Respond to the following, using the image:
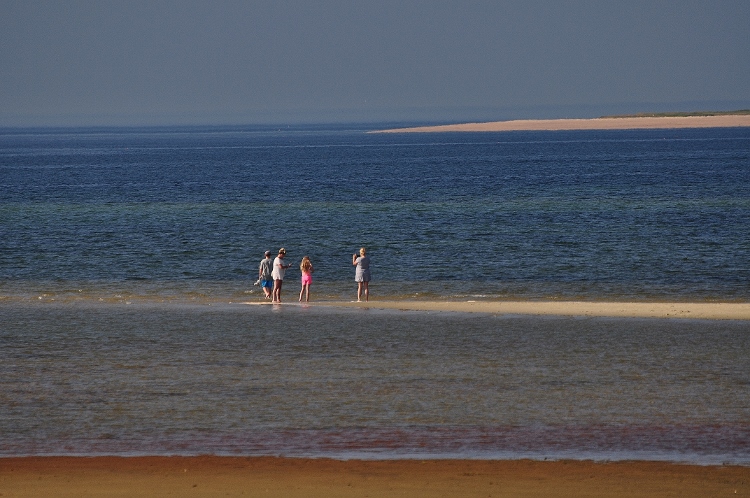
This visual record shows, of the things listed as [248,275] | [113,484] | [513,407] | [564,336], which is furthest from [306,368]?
[248,275]

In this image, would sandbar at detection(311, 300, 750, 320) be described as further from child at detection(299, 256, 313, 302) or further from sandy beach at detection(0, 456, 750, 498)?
sandy beach at detection(0, 456, 750, 498)

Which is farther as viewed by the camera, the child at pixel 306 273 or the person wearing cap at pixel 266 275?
the person wearing cap at pixel 266 275

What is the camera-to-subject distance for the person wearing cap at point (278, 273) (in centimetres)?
3146

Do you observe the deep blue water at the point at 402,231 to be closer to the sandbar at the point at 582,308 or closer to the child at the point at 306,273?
the sandbar at the point at 582,308

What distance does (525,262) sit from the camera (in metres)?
45.5

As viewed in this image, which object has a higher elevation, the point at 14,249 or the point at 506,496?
the point at 506,496

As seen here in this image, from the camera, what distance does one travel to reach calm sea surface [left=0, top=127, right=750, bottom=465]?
16.1 m

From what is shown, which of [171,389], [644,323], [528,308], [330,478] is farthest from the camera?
[528,308]

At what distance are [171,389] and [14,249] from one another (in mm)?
36091

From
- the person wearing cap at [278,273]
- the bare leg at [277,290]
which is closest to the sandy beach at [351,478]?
the person wearing cap at [278,273]

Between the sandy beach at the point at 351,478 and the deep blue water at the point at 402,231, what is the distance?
70.7 ft

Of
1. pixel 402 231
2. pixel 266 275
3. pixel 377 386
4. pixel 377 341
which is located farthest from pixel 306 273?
pixel 402 231

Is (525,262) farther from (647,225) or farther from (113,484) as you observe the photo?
(113,484)

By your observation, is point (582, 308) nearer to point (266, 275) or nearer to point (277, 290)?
point (277, 290)
